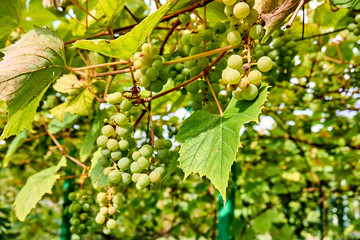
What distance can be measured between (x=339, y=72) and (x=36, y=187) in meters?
2.17

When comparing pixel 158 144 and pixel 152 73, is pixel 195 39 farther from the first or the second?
pixel 158 144

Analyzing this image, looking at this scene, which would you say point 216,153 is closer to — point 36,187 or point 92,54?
point 92,54

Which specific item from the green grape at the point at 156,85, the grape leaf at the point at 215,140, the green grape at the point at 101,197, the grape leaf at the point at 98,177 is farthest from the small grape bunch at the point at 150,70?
the green grape at the point at 101,197

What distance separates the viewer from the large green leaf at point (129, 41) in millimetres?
804

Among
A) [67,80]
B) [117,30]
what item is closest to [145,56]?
[117,30]

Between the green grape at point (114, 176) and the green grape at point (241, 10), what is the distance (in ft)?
1.98

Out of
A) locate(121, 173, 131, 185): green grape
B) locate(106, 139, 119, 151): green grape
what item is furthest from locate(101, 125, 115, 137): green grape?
locate(121, 173, 131, 185): green grape

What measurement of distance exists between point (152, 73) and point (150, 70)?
0.03 ft

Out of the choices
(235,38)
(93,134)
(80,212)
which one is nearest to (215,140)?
(235,38)

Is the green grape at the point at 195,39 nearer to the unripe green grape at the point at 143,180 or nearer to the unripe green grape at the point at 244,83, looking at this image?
the unripe green grape at the point at 244,83

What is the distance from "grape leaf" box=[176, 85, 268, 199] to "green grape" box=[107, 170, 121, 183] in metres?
0.24

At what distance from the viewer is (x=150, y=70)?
855 mm

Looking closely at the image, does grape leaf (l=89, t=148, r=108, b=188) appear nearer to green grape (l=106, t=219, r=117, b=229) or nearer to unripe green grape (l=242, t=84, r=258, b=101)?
green grape (l=106, t=219, r=117, b=229)

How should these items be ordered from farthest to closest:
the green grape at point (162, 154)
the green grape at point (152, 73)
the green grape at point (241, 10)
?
the green grape at point (162, 154) < the green grape at point (152, 73) < the green grape at point (241, 10)
